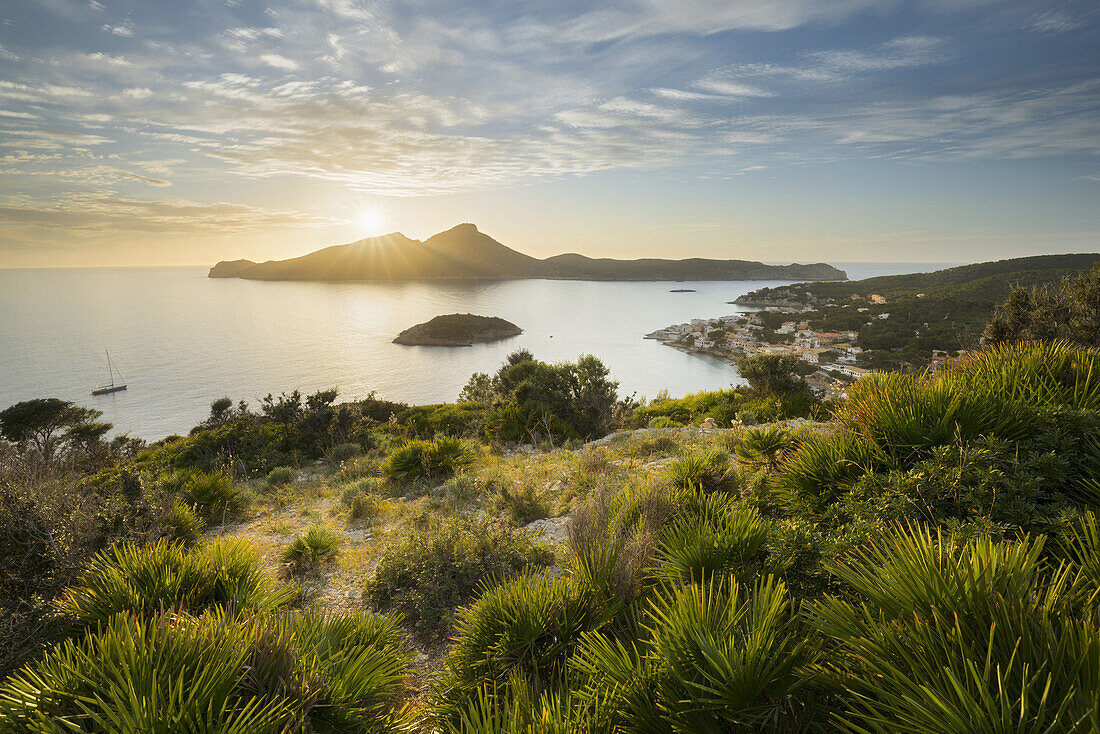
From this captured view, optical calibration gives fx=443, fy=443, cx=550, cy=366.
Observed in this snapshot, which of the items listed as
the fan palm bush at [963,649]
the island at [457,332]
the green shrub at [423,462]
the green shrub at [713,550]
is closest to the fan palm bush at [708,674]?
the fan palm bush at [963,649]

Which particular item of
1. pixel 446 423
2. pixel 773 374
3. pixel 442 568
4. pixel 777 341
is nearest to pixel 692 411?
pixel 773 374

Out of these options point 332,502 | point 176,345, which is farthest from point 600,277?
point 332,502

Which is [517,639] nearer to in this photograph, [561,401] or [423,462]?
[423,462]

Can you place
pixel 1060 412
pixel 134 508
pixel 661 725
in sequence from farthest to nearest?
pixel 134 508 < pixel 1060 412 < pixel 661 725

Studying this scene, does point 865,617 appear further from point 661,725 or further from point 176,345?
point 176,345

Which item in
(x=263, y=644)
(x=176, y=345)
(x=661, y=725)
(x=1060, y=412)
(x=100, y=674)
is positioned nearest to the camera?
(x=100, y=674)

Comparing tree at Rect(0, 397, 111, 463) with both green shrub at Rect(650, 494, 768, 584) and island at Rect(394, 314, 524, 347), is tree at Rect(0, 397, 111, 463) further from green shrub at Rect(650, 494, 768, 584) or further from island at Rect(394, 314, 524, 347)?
island at Rect(394, 314, 524, 347)

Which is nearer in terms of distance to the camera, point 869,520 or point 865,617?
point 865,617
